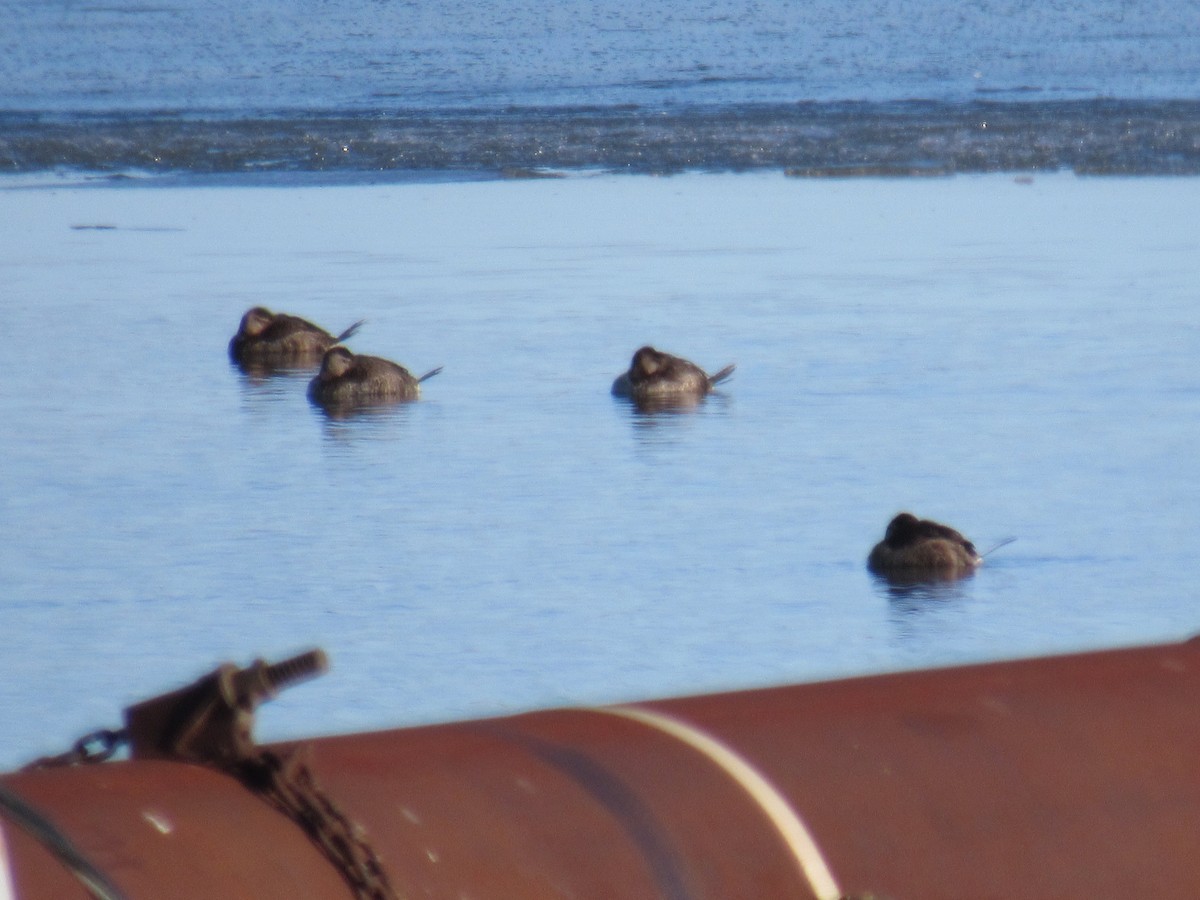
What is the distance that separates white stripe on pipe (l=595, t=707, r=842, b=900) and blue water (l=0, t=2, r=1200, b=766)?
268 cm

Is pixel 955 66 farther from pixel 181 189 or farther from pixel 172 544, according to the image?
pixel 172 544

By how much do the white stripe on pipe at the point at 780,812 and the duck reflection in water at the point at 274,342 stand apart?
8.75m

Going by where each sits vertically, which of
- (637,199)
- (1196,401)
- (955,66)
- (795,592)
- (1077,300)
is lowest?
(795,592)

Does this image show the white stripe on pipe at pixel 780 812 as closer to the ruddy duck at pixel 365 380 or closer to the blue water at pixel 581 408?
the blue water at pixel 581 408

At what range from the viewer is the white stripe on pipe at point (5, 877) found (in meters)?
2.46

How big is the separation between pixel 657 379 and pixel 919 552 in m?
3.51

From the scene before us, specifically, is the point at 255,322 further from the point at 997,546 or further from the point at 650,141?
the point at 650,141

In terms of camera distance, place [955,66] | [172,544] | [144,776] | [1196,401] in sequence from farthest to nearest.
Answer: [955,66] → [1196,401] → [172,544] → [144,776]

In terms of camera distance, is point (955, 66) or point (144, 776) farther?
point (955, 66)

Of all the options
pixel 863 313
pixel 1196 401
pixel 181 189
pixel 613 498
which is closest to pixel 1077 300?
pixel 863 313

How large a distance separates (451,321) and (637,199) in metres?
6.62

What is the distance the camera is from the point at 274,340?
12.1m

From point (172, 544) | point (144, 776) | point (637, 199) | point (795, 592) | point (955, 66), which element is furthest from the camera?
point (955, 66)

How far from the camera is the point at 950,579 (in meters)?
7.12
